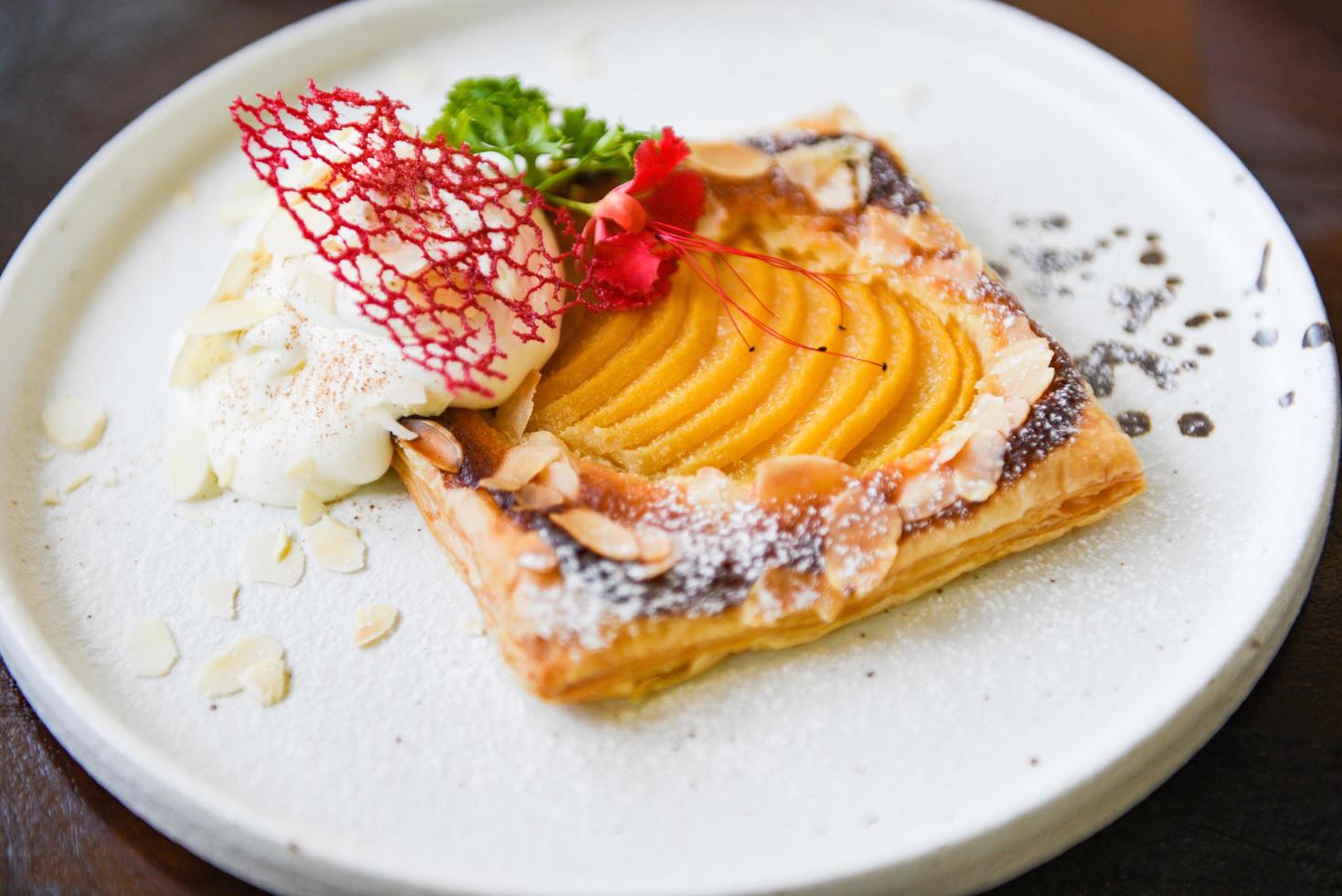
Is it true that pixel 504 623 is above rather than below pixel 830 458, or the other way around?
below

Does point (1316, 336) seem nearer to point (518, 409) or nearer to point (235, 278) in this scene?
point (518, 409)

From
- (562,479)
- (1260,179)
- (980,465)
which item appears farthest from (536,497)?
(1260,179)

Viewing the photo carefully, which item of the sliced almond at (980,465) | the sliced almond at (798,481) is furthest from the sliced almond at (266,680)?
the sliced almond at (980,465)

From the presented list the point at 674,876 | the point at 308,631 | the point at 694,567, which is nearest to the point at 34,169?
the point at 308,631

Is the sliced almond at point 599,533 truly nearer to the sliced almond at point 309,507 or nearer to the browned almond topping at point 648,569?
the browned almond topping at point 648,569

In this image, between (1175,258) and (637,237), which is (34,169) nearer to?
(637,237)

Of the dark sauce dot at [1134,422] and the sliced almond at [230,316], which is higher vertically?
the sliced almond at [230,316]
